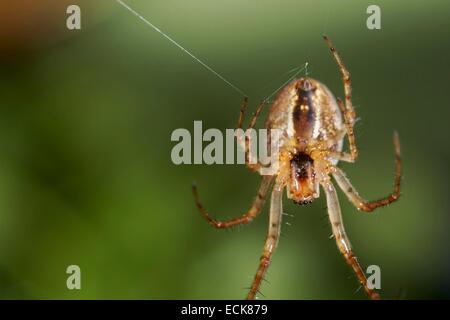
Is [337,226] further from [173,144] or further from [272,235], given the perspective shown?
[173,144]

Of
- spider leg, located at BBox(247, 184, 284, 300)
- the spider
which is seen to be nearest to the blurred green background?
spider leg, located at BBox(247, 184, 284, 300)

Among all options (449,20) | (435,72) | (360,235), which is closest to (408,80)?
(435,72)

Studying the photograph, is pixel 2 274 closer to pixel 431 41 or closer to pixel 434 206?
pixel 434 206

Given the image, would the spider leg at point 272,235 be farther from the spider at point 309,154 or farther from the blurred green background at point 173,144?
the blurred green background at point 173,144

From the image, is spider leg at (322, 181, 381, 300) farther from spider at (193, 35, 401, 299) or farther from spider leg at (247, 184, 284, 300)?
spider leg at (247, 184, 284, 300)

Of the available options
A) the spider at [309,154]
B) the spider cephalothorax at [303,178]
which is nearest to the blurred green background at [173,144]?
the spider at [309,154]

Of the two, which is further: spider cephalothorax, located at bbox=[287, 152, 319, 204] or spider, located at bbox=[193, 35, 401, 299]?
spider cephalothorax, located at bbox=[287, 152, 319, 204]
